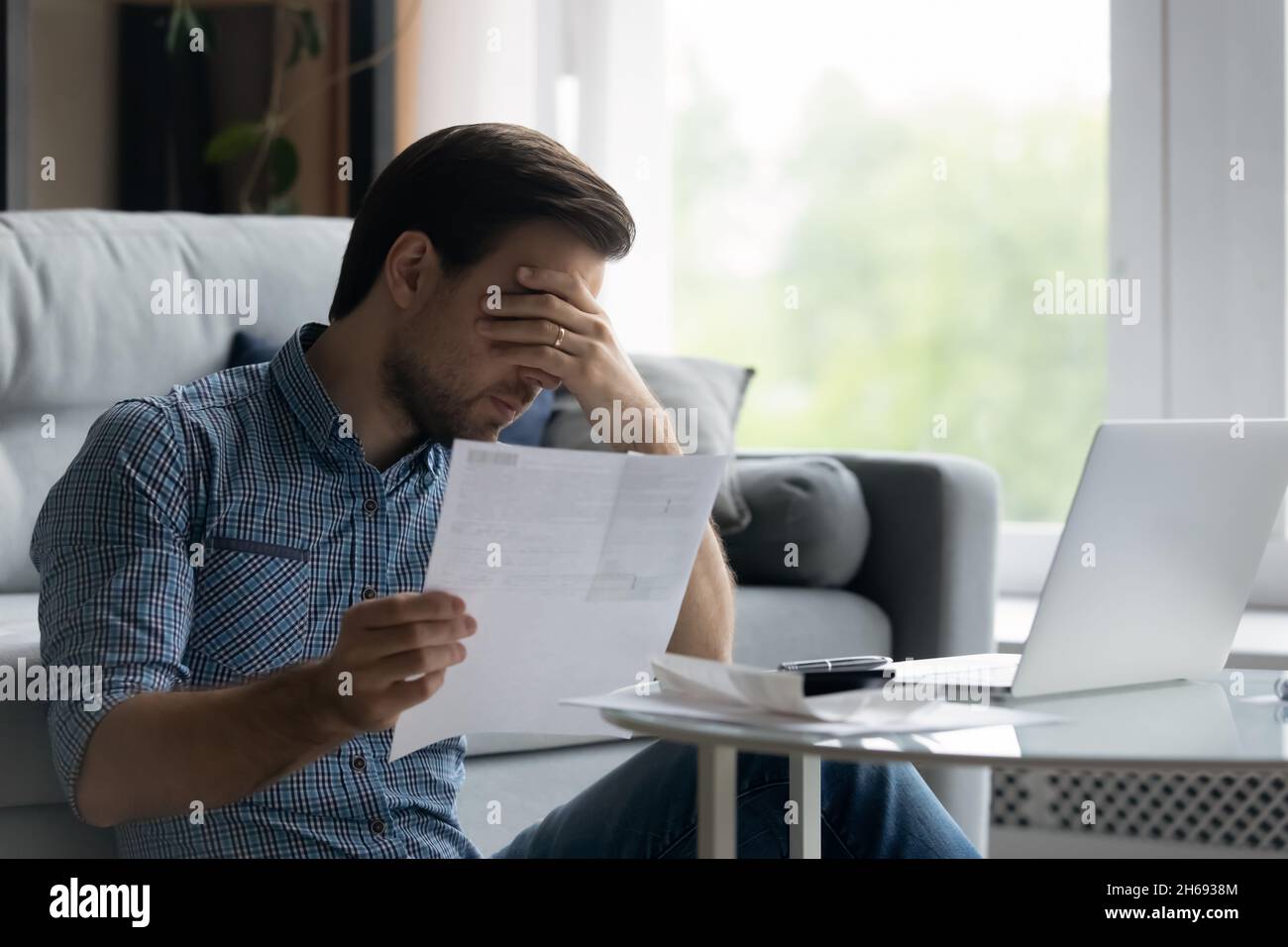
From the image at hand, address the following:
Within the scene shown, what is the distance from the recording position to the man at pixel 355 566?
3.12 feet

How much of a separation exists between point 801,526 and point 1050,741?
112 centimetres

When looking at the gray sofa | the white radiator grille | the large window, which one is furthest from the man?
the large window

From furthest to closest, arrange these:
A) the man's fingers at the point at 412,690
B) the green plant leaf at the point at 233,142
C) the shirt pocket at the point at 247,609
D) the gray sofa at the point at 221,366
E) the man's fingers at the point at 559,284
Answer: the green plant leaf at the point at 233,142
the gray sofa at the point at 221,366
the man's fingers at the point at 559,284
the shirt pocket at the point at 247,609
the man's fingers at the point at 412,690

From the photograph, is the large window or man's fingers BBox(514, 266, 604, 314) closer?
man's fingers BBox(514, 266, 604, 314)

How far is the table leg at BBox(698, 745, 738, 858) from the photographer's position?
88cm

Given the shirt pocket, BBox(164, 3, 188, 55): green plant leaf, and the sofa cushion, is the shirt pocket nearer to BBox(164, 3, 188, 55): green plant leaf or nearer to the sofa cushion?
the sofa cushion

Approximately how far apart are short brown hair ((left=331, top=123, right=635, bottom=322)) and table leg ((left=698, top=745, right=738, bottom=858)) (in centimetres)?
50

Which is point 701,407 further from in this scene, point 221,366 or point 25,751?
point 25,751

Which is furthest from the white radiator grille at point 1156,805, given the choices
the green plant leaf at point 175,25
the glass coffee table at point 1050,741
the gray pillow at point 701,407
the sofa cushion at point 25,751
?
the green plant leaf at point 175,25

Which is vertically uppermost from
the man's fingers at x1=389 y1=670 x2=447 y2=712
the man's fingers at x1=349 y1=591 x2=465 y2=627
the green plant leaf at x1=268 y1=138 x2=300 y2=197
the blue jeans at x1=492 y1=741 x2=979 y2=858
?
the green plant leaf at x1=268 y1=138 x2=300 y2=197

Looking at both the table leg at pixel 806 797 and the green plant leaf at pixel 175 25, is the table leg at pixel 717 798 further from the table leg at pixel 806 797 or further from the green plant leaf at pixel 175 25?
the green plant leaf at pixel 175 25

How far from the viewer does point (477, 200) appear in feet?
3.93

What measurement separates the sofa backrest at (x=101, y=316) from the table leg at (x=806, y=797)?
113cm

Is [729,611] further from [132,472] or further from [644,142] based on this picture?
[644,142]
